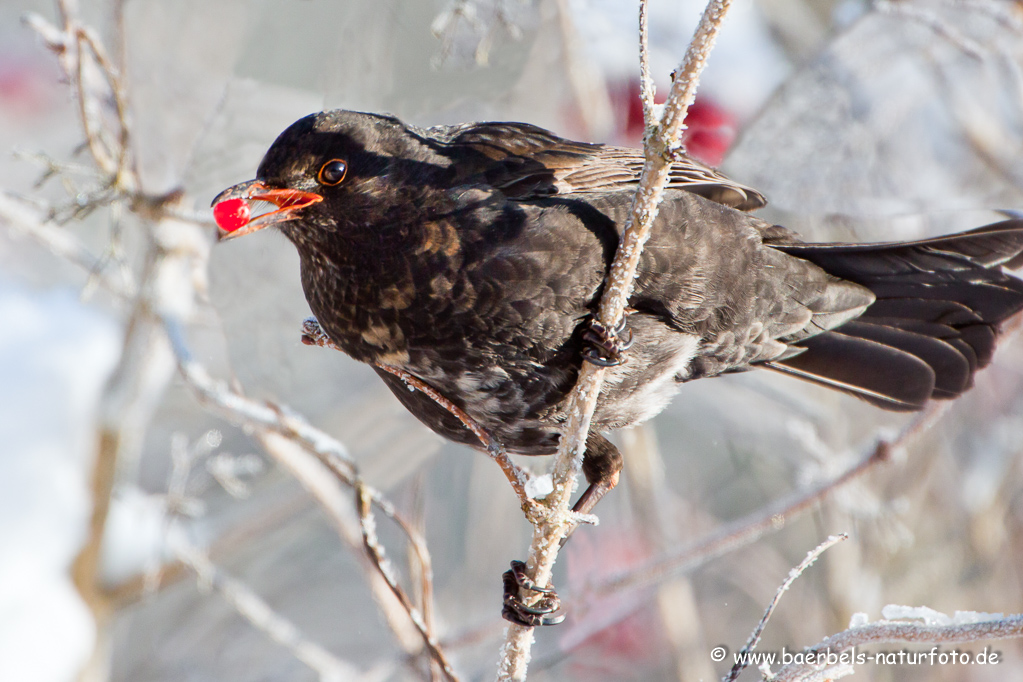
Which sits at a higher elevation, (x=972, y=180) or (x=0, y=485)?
(x=972, y=180)

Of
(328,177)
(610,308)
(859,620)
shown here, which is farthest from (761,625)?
(328,177)

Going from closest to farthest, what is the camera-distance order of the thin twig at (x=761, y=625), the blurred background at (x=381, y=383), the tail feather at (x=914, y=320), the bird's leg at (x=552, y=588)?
the thin twig at (x=761, y=625) → the bird's leg at (x=552, y=588) → the tail feather at (x=914, y=320) → the blurred background at (x=381, y=383)

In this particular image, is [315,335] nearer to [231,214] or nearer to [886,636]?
[231,214]

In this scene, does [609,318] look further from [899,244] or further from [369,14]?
[369,14]

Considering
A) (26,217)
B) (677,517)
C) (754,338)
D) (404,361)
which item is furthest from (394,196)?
(677,517)

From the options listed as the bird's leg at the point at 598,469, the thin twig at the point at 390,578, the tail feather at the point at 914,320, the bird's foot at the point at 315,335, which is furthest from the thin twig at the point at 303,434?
the tail feather at the point at 914,320

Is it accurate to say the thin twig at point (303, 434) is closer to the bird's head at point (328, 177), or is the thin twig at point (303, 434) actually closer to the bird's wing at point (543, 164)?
the bird's head at point (328, 177)
